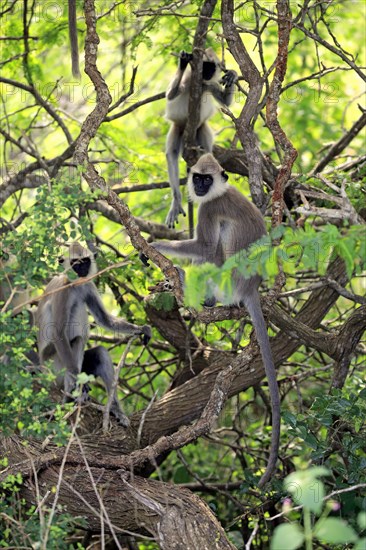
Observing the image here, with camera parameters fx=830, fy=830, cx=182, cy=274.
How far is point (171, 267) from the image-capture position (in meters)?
4.19

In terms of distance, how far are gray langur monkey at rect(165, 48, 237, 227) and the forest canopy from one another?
15 cm

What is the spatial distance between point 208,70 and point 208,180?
1.79m

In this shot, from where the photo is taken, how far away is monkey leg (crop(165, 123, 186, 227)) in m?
6.73

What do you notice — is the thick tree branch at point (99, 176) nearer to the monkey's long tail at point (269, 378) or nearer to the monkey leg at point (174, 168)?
the monkey's long tail at point (269, 378)

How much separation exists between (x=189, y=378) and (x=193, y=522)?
79.4 inches

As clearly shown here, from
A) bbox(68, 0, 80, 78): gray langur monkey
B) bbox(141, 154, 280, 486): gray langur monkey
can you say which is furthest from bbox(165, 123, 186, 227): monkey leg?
bbox(68, 0, 80, 78): gray langur monkey

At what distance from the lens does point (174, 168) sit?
704 cm

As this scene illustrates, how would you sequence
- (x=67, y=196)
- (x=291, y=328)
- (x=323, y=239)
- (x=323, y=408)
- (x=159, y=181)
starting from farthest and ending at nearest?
(x=159, y=181) < (x=291, y=328) < (x=323, y=408) < (x=67, y=196) < (x=323, y=239)

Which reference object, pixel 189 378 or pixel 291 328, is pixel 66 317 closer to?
pixel 189 378

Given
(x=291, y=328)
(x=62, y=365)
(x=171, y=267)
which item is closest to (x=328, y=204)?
(x=291, y=328)

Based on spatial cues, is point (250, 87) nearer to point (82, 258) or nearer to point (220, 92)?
point (82, 258)

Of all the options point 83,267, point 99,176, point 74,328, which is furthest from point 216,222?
point 74,328

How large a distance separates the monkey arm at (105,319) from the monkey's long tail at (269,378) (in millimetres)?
1276

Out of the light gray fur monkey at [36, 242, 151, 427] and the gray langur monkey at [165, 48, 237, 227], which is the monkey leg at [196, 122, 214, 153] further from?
the light gray fur monkey at [36, 242, 151, 427]
